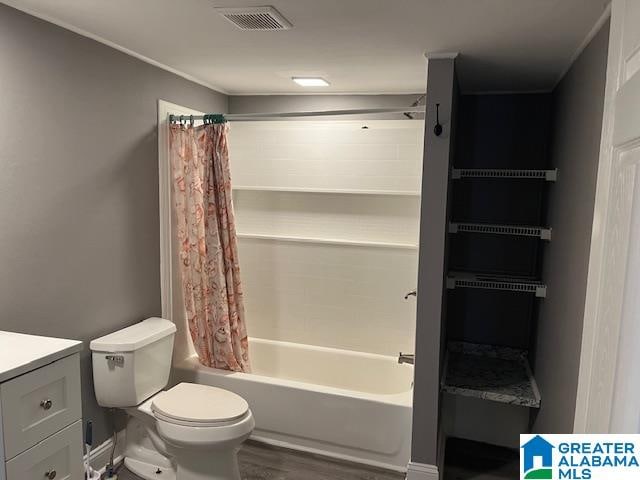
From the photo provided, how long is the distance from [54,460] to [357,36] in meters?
2.07

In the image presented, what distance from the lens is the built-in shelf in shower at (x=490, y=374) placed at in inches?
103

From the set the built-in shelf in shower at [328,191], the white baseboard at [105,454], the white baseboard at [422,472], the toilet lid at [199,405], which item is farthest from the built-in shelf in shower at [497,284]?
the white baseboard at [105,454]

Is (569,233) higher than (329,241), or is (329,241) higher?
(569,233)

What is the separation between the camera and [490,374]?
2.89 metres

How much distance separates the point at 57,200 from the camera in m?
2.23

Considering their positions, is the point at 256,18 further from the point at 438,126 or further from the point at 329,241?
the point at 329,241

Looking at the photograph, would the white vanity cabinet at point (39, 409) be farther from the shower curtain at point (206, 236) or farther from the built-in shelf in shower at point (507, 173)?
the built-in shelf in shower at point (507, 173)

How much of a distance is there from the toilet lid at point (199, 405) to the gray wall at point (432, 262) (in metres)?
0.92

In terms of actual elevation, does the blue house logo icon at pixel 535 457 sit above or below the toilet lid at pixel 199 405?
above

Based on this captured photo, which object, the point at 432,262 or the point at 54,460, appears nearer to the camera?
the point at 54,460

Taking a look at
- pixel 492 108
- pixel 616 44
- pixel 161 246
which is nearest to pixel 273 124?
pixel 161 246

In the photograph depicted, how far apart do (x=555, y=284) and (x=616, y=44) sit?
165 centimetres

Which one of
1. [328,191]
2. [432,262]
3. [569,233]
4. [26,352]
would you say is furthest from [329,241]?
[26,352]

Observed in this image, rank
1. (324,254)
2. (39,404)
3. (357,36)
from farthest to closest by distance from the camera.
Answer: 1. (324,254)
2. (357,36)
3. (39,404)
